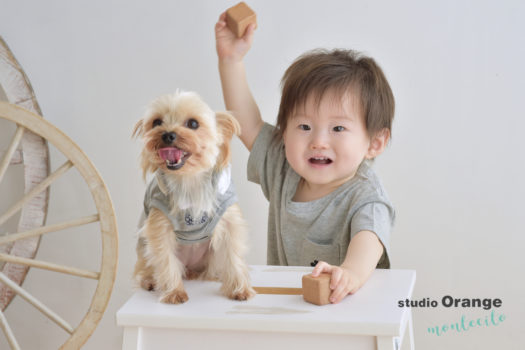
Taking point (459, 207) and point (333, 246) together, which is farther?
point (459, 207)

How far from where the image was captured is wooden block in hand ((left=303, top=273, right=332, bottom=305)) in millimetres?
804

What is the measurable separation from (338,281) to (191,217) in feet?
0.75

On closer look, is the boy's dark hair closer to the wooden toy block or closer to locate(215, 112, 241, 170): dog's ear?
the wooden toy block

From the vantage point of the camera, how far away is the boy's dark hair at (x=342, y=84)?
1082mm

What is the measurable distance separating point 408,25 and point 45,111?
0.92m

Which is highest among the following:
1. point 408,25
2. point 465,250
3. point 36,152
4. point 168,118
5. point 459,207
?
point 408,25

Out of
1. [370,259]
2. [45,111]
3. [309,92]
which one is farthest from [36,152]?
[370,259]

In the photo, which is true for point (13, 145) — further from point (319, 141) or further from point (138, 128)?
point (319, 141)

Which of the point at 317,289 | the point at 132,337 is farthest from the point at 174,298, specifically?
the point at 317,289

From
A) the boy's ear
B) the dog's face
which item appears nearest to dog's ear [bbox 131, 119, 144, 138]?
the dog's face

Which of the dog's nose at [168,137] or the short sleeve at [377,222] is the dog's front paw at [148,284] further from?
the short sleeve at [377,222]

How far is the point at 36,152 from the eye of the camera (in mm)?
1372

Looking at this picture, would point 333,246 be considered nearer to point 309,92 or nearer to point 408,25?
point 309,92

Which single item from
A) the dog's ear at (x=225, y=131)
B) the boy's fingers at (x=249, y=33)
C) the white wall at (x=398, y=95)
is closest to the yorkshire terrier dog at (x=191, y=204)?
the dog's ear at (x=225, y=131)
